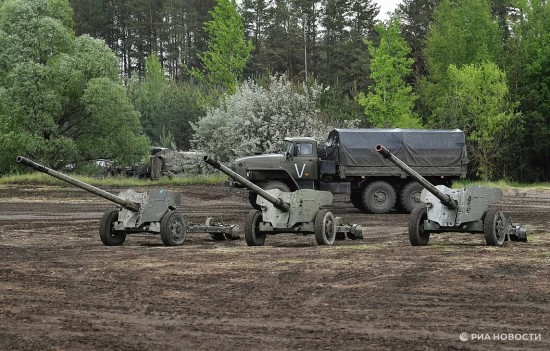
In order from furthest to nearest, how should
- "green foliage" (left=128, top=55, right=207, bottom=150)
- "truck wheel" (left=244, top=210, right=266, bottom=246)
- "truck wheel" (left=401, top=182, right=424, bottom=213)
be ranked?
"green foliage" (left=128, top=55, right=207, bottom=150)
"truck wheel" (left=401, top=182, right=424, bottom=213)
"truck wheel" (left=244, top=210, right=266, bottom=246)

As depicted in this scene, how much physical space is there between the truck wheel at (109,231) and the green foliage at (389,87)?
113ft

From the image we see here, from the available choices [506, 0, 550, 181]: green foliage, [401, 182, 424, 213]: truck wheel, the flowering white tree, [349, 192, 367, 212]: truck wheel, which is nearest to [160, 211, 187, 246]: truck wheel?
[349, 192, 367, 212]: truck wheel

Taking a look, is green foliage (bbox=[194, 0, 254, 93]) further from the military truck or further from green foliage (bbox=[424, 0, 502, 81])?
the military truck

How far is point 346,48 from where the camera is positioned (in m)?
84.4

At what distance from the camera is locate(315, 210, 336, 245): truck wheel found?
20.4 meters

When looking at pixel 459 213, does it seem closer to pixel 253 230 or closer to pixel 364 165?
pixel 253 230

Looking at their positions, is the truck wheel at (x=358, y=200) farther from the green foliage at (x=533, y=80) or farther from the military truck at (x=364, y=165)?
the green foliage at (x=533, y=80)

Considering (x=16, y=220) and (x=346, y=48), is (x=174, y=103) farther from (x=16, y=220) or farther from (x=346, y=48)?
(x=16, y=220)

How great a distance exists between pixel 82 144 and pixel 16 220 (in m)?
22.6

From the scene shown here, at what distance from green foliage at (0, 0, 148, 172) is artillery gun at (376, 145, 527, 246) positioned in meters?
31.4

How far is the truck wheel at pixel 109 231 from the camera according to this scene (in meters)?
21.0

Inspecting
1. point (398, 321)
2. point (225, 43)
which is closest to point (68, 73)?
point (225, 43)

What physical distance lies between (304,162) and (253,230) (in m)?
11.6

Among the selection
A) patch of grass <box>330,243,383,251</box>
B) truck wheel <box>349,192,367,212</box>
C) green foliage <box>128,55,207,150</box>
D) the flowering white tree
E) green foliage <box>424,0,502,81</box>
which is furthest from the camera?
green foliage <box>128,55,207,150</box>
